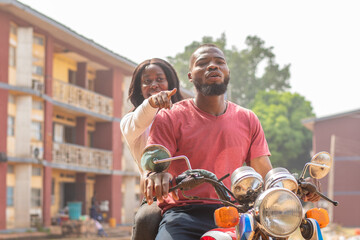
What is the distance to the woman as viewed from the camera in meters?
3.84

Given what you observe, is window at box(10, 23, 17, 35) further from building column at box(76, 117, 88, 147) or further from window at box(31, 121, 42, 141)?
building column at box(76, 117, 88, 147)

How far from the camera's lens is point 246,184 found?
2750 mm

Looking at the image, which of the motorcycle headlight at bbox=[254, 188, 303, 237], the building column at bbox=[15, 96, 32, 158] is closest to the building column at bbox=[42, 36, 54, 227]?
the building column at bbox=[15, 96, 32, 158]

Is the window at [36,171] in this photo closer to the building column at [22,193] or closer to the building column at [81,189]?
the building column at [22,193]

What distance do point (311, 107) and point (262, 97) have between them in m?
5.56

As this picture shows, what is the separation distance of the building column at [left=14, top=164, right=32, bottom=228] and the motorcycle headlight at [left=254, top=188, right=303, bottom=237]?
85.8 feet

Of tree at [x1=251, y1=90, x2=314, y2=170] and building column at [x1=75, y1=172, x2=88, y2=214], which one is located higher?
tree at [x1=251, y1=90, x2=314, y2=170]

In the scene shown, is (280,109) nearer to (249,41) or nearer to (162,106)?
(249,41)

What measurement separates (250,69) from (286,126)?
15.9 m

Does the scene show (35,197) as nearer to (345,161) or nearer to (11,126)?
(11,126)

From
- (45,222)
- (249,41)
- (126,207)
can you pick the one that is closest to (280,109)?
(249,41)

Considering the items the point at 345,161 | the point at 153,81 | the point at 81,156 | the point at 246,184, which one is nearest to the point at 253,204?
the point at 246,184

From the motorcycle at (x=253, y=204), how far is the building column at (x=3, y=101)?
2451 centimetres

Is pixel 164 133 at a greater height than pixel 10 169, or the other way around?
pixel 164 133
